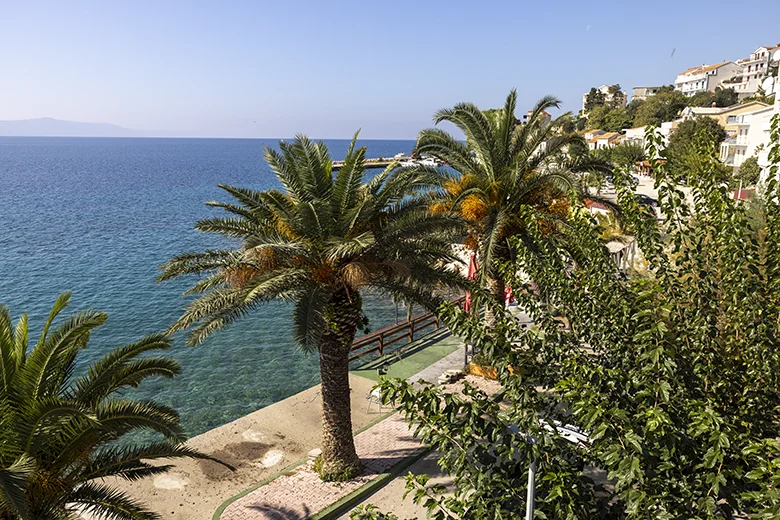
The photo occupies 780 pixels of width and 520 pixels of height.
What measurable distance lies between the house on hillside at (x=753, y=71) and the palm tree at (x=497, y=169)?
116 m

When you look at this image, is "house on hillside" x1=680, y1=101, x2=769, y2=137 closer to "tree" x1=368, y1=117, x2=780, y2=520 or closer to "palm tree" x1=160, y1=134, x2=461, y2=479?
"palm tree" x1=160, y1=134, x2=461, y2=479

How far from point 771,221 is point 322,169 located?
25.1ft

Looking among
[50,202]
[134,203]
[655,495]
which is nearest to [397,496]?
[655,495]

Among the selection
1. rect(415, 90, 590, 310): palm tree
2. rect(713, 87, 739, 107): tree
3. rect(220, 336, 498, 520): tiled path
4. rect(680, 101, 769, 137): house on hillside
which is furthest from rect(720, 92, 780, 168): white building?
rect(220, 336, 498, 520): tiled path

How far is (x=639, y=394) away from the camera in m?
4.87

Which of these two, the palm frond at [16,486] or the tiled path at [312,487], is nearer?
the palm frond at [16,486]

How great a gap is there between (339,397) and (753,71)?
467 feet

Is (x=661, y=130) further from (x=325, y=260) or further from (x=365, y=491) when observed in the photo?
(x=365, y=491)

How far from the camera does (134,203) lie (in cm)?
7956

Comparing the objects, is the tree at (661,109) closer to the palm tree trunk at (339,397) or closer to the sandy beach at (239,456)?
the sandy beach at (239,456)

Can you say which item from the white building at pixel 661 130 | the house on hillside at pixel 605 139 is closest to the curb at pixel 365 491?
the white building at pixel 661 130

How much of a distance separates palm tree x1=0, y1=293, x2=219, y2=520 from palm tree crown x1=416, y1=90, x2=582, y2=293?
881 cm

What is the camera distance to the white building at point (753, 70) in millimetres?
110206

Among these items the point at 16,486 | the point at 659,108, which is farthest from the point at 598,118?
the point at 16,486
